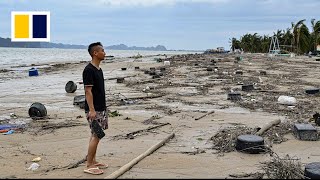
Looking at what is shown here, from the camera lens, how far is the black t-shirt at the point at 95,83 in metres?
5.14

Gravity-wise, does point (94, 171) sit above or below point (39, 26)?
below

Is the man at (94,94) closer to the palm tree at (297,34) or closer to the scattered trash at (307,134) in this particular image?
the scattered trash at (307,134)

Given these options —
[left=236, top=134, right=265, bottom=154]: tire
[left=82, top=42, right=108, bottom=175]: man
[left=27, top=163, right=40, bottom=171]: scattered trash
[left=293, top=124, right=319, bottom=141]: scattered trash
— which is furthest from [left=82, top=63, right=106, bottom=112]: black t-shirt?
[left=293, top=124, right=319, bottom=141]: scattered trash

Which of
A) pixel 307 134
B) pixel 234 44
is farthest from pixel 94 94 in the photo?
pixel 234 44

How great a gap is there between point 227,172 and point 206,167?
1.14 ft

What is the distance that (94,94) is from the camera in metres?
5.26

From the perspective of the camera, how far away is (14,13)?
39.3ft

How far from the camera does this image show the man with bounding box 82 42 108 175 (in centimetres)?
515

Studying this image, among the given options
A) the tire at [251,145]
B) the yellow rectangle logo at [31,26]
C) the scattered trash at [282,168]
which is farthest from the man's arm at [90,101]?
the yellow rectangle logo at [31,26]

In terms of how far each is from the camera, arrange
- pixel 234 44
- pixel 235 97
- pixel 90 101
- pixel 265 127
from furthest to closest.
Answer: pixel 234 44, pixel 235 97, pixel 265 127, pixel 90 101

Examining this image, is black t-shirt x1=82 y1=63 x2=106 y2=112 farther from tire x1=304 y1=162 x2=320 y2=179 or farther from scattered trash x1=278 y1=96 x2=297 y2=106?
scattered trash x1=278 y1=96 x2=297 y2=106

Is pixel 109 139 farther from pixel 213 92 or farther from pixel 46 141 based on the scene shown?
pixel 213 92

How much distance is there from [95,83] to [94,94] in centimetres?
16

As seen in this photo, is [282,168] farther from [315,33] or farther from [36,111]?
[315,33]
